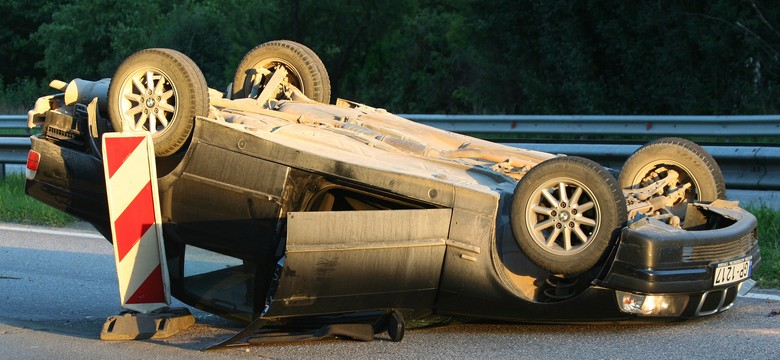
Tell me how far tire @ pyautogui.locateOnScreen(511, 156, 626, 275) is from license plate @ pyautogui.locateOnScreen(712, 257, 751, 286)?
2.04 feet

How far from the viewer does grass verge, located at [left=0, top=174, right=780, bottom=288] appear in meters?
7.62

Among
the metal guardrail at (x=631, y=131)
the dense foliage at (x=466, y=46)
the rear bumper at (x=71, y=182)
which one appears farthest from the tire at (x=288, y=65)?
the dense foliage at (x=466, y=46)

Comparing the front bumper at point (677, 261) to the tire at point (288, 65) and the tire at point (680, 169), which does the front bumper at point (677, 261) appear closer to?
the tire at point (680, 169)

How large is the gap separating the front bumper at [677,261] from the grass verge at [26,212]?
6.85 metres

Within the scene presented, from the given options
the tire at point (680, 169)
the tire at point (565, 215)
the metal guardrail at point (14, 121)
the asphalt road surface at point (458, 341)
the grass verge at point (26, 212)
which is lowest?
the grass verge at point (26, 212)

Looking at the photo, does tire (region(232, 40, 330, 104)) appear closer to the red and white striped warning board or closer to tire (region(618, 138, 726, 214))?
the red and white striped warning board

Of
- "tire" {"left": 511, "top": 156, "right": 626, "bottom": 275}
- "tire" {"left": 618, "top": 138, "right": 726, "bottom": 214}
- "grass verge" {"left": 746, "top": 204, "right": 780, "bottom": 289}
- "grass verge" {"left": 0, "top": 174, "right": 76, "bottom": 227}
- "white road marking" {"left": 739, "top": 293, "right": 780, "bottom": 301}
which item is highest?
"tire" {"left": 618, "top": 138, "right": 726, "bottom": 214}

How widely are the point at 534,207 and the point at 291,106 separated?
211 centimetres

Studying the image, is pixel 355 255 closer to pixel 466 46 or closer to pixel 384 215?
pixel 384 215

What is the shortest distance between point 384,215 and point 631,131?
1030 cm

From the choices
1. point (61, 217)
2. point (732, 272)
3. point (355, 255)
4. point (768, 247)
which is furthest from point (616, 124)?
point (355, 255)

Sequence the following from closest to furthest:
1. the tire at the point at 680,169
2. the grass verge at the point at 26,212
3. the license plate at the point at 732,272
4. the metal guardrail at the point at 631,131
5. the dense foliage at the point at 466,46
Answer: the license plate at the point at 732,272 < the tire at the point at 680,169 < the metal guardrail at the point at 631,131 < the grass verge at the point at 26,212 < the dense foliage at the point at 466,46

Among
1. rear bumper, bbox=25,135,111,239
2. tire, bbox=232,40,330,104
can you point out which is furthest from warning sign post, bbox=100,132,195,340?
tire, bbox=232,40,330,104

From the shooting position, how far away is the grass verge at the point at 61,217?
300 inches
